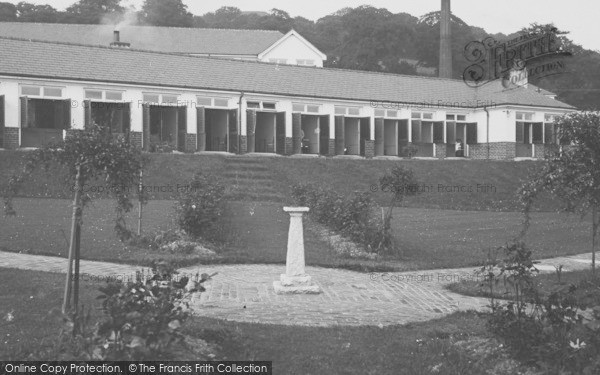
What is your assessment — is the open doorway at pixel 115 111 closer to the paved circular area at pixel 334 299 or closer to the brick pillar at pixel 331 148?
the brick pillar at pixel 331 148

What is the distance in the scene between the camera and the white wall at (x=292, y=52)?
4981 centimetres

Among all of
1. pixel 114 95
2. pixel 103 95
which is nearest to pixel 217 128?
pixel 114 95

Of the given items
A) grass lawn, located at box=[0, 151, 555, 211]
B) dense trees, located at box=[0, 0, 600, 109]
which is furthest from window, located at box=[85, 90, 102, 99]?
dense trees, located at box=[0, 0, 600, 109]

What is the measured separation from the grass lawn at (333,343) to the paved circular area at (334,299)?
1.71 ft

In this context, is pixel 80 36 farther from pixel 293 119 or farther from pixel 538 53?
pixel 538 53

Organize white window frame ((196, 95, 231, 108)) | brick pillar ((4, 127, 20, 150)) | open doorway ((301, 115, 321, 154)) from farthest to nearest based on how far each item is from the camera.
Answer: open doorway ((301, 115, 321, 154)) → white window frame ((196, 95, 231, 108)) → brick pillar ((4, 127, 20, 150))

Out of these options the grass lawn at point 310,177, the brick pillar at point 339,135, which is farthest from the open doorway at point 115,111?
the brick pillar at point 339,135

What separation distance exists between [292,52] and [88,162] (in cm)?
4554

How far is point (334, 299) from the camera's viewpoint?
8773mm

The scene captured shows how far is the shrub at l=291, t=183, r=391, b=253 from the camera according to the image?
1330 cm

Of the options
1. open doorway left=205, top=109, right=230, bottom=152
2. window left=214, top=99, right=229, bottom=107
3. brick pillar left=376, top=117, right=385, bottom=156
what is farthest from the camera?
brick pillar left=376, top=117, right=385, bottom=156

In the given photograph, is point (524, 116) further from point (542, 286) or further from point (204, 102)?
point (542, 286)

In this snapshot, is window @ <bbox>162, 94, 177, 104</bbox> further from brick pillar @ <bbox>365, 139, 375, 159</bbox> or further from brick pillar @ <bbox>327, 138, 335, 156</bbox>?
brick pillar @ <bbox>365, 139, 375, 159</bbox>

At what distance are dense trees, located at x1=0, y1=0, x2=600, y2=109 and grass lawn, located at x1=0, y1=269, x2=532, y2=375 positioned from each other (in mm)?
57652
